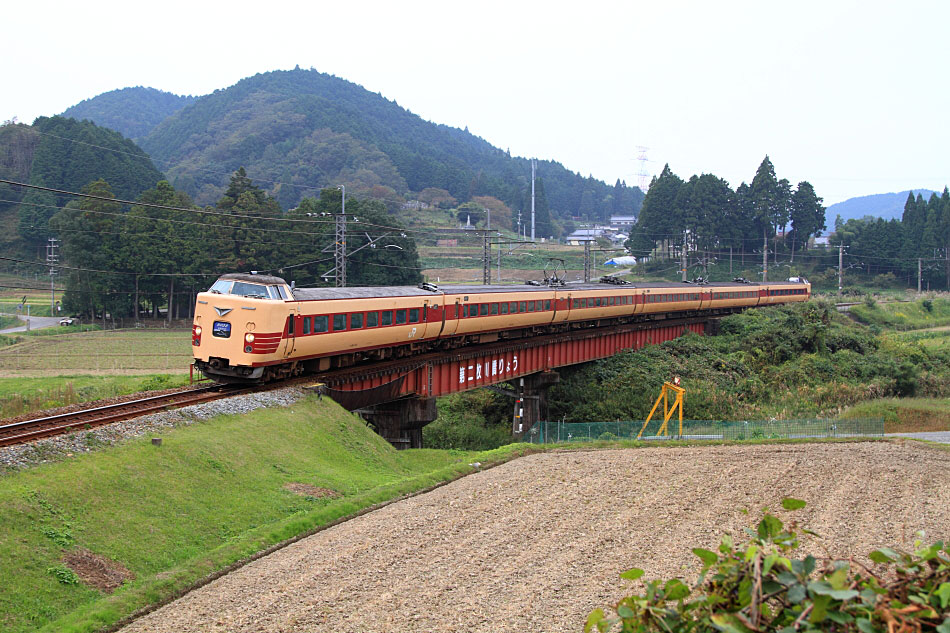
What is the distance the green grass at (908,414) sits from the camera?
3891 cm

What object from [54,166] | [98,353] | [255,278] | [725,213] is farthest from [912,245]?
[54,166]

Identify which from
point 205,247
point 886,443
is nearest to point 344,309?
point 886,443

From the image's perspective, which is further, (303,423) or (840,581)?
(303,423)

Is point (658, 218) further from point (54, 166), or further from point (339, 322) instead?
point (339, 322)

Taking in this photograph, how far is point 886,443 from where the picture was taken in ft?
94.1

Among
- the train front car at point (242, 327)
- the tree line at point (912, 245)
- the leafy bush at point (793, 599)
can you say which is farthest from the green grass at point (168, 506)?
the tree line at point (912, 245)

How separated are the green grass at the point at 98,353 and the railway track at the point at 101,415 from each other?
61.8 ft

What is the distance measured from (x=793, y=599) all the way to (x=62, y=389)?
3180 centimetres

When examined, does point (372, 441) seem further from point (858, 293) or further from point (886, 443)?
point (858, 293)

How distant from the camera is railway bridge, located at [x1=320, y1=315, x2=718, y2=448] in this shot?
94.9 ft

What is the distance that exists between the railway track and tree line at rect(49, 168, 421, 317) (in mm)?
37237

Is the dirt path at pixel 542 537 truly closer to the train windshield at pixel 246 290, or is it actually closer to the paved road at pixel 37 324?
the train windshield at pixel 246 290

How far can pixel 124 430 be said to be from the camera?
58.6 feet

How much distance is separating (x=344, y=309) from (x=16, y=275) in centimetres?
8190
